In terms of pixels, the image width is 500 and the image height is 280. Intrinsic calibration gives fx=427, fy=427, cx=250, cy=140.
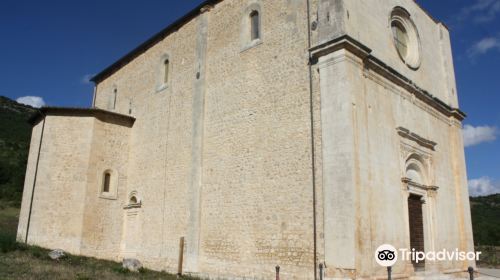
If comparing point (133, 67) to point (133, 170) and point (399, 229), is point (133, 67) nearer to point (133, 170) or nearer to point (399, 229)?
point (133, 170)

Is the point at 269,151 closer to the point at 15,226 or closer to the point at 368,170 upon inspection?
the point at 368,170

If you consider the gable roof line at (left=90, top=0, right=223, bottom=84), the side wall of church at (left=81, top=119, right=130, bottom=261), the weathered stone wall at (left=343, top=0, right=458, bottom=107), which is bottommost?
the side wall of church at (left=81, top=119, right=130, bottom=261)

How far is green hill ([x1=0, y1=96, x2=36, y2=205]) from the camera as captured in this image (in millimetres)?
34550

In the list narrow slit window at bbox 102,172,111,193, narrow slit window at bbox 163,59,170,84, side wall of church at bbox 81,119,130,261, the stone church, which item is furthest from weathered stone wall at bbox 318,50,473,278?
A: narrow slit window at bbox 102,172,111,193

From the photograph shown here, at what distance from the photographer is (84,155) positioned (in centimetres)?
1597

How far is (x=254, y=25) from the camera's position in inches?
510

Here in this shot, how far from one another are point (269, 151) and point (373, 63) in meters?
3.53

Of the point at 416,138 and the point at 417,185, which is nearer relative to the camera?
the point at 417,185

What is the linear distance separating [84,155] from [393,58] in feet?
37.2

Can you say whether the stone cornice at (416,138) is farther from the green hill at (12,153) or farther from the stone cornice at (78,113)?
the green hill at (12,153)

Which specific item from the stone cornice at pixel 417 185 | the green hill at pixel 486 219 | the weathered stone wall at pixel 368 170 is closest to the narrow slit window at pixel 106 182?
the weathered stone wall at pixel 368 170

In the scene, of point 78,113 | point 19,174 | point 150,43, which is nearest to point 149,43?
point 150,43

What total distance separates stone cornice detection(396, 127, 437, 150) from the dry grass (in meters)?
7.60

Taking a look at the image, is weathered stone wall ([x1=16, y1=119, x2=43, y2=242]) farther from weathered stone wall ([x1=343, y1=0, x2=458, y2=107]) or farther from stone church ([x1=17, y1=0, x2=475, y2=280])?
weathered stone wall ([x1=343, y1=0, x2=458, y2=107])
